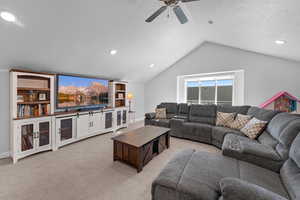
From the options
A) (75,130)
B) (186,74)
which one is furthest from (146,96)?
(75,130)

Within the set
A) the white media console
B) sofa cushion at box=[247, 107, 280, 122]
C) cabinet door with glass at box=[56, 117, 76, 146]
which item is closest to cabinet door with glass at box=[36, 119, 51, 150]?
the white media console

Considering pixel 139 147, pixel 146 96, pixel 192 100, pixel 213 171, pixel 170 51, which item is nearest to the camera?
pixel 213 171

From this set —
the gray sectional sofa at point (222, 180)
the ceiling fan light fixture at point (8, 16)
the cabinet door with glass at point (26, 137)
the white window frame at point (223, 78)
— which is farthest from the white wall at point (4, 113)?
the white window frame at point (223, 78)

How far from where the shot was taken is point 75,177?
1.96m

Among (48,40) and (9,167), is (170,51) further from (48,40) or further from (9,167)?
(9,167)

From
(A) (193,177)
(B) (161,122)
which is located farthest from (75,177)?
(B) (161,122)

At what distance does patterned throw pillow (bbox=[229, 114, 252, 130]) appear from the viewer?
2957 millimetres

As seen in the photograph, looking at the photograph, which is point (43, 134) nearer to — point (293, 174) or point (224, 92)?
point (293, 174)

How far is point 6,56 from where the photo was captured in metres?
2.30

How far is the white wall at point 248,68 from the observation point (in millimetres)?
3621

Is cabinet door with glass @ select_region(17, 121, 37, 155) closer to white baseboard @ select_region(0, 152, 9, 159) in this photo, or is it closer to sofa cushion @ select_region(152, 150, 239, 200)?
white baseboard @ select_region(0, 152, 9, 159)

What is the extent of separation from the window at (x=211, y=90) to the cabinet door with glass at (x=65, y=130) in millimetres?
4312

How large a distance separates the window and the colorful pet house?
44.2 inches

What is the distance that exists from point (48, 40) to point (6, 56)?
78 centimetres
